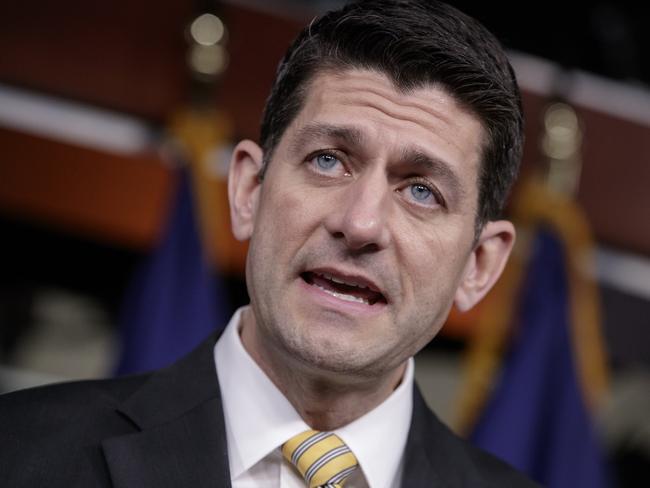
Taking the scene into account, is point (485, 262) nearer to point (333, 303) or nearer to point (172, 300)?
point (333, 303)

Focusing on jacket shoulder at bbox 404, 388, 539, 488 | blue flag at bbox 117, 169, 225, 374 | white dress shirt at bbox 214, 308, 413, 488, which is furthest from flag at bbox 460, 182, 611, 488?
white dress shirt at bbox 214, 308, 413, 488

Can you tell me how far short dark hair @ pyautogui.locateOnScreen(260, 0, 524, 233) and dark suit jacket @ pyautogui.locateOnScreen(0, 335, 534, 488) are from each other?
275 mm

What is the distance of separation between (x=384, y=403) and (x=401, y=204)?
227mm

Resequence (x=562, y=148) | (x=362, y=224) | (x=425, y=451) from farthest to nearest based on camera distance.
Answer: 1. (x=562, y=148)
2. (x=425, y=451)
3. (x=362, y=224)

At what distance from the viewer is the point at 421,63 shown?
1188 millimetres

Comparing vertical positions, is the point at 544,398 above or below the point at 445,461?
below

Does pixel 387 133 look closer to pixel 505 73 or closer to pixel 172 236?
pixel 505 73

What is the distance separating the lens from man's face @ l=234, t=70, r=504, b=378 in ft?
3.67

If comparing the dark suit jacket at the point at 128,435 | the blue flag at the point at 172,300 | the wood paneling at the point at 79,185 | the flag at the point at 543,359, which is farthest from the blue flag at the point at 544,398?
the dark suit jacket at the point at 128,435

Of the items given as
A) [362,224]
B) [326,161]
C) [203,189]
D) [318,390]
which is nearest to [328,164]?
[326,161]

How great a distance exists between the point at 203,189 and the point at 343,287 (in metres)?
1.10

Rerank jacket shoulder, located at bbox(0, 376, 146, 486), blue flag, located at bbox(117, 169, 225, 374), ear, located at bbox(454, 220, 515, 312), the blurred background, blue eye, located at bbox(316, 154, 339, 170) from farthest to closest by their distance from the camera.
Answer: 1. the blurred background
2. blue flag, located at bbox(117, 169, 225, 374)
3. ear, located at bbox(454, 220, 515, 312)
4. blue eye, located at bbox(316, 154, 339, 170)
5. jacket shoulder, located at bbox(0, 376, 146, 486)

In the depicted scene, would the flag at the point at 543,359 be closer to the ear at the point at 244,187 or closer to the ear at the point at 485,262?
the ear at the point at 485,262

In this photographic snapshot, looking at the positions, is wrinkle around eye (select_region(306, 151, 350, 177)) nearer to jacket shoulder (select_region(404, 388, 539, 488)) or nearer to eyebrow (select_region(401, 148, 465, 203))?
eyebrow (select_region(401, 148, 465, 203))
